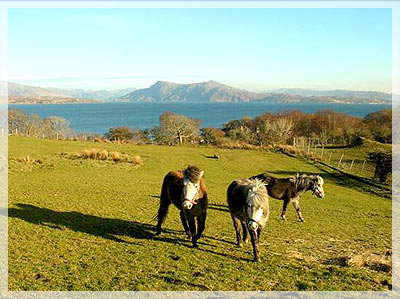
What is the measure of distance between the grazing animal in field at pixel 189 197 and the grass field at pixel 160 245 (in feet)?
1.99

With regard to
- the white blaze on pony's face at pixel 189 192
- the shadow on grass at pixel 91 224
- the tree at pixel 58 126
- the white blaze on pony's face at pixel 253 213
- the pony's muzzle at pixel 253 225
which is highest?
the tree at pixel 58 126

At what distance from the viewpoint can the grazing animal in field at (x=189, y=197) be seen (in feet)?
26.4

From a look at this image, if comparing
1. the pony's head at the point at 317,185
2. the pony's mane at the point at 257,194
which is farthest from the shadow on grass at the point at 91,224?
the pony's head at the point at 317,185

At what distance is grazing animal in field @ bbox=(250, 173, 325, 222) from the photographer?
41.7 feet

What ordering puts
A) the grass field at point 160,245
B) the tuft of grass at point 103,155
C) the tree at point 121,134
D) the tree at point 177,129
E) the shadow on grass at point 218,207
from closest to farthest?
the grass field at point 160,245 < the shadow on grass at point 218,207 < the tuft of grass at point 103,155 < the tree at point 121,134 < the tree at point 177,129

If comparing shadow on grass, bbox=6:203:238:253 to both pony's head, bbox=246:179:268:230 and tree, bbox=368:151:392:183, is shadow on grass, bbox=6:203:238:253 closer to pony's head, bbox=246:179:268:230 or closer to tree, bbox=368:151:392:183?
pony's head, bbox=246:179:268:230

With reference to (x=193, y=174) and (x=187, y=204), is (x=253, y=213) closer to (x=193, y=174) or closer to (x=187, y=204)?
(x=187, y=204)

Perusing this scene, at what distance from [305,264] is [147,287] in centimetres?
416

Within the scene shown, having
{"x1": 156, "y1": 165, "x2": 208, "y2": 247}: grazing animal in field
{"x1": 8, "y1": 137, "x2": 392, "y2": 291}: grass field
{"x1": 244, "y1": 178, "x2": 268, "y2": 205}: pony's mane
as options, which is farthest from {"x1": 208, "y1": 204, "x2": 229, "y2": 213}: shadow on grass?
{"x1": 244, "y1": 178, "x2": 268, "y2": 205}: pony's mane

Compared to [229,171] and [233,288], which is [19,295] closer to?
[233,288]

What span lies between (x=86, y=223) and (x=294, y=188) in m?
8.25

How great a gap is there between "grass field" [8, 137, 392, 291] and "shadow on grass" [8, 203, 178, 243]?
30mm

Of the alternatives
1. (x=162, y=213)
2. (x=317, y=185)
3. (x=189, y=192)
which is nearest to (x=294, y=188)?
(x=317, y=185)

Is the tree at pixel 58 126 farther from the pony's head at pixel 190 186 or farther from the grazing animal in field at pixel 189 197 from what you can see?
the pony's head at pixel 190 186
